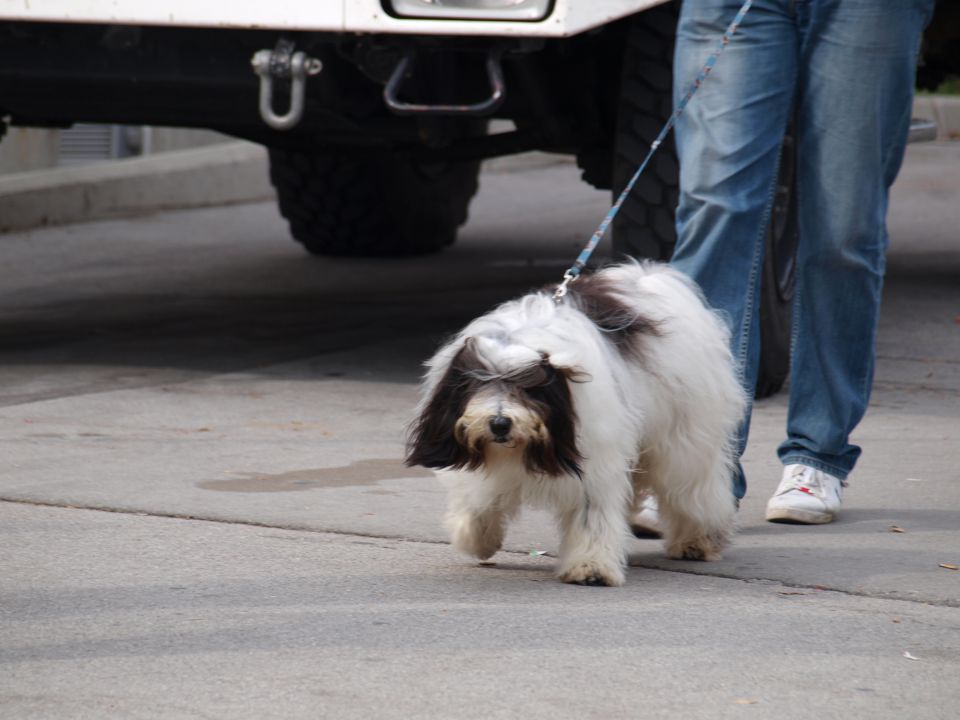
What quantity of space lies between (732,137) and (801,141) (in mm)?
258

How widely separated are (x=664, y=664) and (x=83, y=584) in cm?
125

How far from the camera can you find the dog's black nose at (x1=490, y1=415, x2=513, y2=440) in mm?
3332

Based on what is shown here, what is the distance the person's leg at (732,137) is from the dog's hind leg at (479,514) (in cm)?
81

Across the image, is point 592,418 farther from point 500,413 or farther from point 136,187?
point 136,187

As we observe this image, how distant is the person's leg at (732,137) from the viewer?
161 inches

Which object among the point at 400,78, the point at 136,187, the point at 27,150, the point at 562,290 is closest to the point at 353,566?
the point at 562,290

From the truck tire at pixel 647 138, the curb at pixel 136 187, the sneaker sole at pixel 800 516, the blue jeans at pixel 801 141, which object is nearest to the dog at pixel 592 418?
the blue jeans at pixel 801 141

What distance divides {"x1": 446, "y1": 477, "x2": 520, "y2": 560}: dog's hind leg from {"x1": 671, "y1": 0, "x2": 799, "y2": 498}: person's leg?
0.81 m

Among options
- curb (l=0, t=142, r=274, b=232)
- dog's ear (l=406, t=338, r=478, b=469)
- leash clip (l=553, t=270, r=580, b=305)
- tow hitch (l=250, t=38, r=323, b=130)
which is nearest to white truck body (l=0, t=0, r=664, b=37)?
tow hitch (l=250, t=38, r=323, b=130)

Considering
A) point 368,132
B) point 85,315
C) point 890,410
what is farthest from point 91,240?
point 890,410

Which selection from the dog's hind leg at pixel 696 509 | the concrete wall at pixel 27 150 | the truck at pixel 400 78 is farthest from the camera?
the concrete wall at pixel 27 150

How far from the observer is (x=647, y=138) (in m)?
5.51

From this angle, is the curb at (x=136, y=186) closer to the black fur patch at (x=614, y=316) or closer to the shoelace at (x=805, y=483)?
the shoelace at (x=805, y=483)

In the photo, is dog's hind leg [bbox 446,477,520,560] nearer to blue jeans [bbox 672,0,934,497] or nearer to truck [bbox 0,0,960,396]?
blue jeans [bbox 672,0,934,497]
